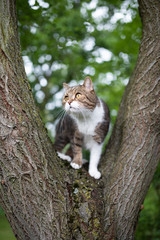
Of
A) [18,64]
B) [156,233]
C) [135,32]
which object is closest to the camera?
[18,64]

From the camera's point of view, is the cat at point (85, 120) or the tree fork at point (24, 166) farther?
the cat at point (85, 120)

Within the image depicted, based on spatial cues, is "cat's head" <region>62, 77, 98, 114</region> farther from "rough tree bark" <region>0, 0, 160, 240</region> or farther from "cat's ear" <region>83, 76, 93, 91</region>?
"rough tree bark" <region>0, 0, 160, 240</region>

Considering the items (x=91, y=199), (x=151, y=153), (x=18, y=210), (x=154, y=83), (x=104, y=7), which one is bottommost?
(x=91, y=199)

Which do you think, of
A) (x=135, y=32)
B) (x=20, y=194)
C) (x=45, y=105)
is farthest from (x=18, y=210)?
(x=45, y=105)

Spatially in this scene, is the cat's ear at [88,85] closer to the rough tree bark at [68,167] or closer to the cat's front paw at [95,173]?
the rough tree bark at [68,167]

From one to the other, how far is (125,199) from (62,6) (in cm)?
266

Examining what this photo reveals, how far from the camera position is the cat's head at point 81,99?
2.87m

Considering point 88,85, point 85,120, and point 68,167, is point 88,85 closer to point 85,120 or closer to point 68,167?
point 85,120

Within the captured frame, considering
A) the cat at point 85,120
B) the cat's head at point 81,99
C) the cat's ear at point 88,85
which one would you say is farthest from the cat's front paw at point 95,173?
the cat's ear at point 88,85

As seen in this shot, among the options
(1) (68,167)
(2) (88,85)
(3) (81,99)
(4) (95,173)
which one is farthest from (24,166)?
(2) (88,85)

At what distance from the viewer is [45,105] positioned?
6.48 m

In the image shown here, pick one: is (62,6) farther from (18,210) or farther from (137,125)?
(18,210)

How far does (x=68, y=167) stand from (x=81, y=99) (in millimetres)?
874

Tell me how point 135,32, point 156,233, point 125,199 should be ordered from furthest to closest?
1. point 156,233
2. point 135,32
3. point 125,199
